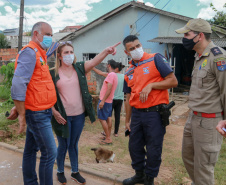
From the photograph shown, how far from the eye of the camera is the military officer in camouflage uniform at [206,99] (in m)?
2.28

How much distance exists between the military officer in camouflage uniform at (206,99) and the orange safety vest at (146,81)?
0.41 meters

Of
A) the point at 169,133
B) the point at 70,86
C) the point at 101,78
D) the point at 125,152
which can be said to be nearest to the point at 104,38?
the point at 101,78

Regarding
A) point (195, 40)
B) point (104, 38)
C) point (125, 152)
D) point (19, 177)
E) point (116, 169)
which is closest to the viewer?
point (195, 40)

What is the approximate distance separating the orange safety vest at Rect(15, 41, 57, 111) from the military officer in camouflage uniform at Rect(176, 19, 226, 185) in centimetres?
164

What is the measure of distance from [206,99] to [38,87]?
1.80 m

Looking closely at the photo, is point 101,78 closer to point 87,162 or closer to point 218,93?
point 87,162

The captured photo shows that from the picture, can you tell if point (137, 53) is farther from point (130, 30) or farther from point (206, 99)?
point (130, 30)

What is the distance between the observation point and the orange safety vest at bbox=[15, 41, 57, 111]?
227 cm

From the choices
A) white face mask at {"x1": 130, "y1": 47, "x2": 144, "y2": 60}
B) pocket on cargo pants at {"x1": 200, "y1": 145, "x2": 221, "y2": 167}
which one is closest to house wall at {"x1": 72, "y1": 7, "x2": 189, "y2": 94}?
white face mask at {"x1": 130, "y1": 47, "x2": 144, "y2": 60}

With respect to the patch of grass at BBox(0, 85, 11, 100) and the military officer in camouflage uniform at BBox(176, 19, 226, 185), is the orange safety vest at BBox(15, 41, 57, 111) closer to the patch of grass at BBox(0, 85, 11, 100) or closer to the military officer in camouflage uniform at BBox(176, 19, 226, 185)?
the military officer in camouflage uniform at BBox(176, 19, 226, 185)

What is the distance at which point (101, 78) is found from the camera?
719cm

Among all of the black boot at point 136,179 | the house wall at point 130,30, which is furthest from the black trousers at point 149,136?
the house wall at point 130,30

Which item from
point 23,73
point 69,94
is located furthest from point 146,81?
point 23,73

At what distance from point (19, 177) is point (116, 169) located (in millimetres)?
1464
